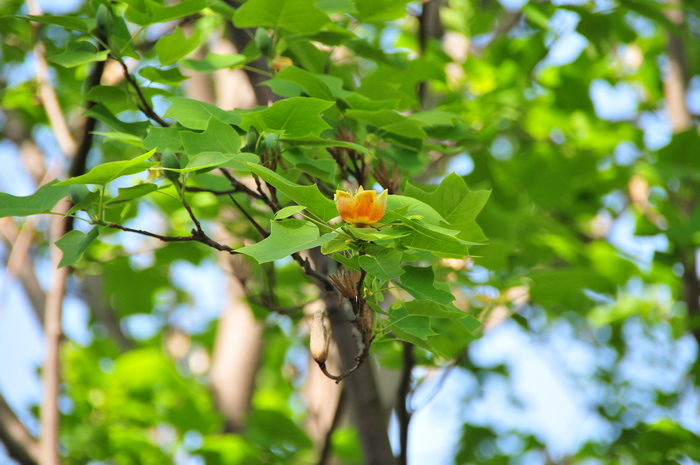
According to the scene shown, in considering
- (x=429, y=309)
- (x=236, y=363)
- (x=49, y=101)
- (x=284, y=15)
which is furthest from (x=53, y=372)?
(x=429, y=309)

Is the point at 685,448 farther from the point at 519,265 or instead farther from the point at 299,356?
the point at 299,356

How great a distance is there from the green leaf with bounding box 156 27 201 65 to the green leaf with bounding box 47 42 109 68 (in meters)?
0.09

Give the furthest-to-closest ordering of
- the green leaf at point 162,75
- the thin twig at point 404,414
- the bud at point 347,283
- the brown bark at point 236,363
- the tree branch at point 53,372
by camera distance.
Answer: the brown bark at point 236,363 → the tree branch at point 53,372 → the thin twig at point 404,414 → the green leaf at point 162,75 → the bud at point 347,283

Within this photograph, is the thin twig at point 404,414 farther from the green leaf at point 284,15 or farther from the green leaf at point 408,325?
the green leaf at point 284,15

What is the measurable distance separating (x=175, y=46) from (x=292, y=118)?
35cm

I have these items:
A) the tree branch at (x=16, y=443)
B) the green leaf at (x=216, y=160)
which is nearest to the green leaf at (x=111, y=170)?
the green leaf at (x=216, y=160)

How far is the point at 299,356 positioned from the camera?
401 cm

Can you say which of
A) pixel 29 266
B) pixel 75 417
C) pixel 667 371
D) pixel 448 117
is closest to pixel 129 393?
pixel 75 417

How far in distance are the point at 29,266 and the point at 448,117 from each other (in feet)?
8.07

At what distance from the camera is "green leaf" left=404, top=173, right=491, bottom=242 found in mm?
983

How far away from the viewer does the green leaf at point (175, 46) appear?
1169 millimetres

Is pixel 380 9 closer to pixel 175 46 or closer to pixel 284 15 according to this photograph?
pixel 284 15

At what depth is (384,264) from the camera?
0.81m

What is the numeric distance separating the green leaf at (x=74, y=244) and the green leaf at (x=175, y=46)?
0.37m
